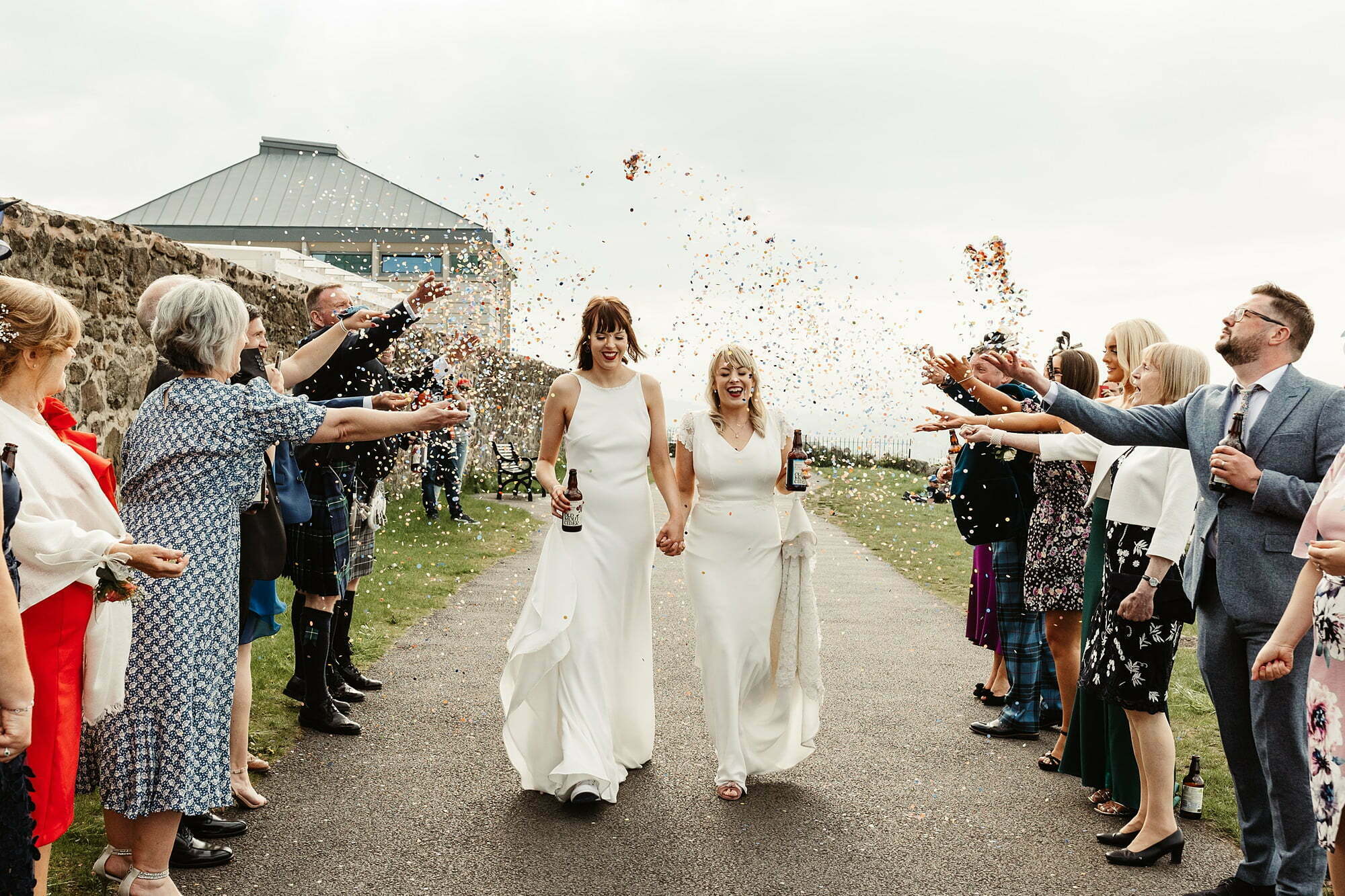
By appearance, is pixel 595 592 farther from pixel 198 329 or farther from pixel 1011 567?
pixel 1011 567

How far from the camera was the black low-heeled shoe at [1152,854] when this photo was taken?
14.3 ft

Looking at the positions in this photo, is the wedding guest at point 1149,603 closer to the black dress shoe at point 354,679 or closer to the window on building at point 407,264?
the black dress shoe at point 354,679

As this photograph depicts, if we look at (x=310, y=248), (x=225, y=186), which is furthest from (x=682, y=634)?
(x=225, y=186)

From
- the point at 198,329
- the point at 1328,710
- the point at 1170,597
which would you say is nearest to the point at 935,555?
the point at 1170,597

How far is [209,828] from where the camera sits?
4.36 metres

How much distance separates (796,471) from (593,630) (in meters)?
1.51

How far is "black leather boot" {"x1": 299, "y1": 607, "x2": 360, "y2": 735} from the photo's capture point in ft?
19.3

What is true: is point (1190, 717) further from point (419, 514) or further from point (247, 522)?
point (419, 514)

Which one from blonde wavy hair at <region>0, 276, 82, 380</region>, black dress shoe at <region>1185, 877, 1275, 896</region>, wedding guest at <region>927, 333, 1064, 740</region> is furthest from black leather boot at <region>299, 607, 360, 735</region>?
black dress shoe at <region>1185, 877, 1275, 896</region>

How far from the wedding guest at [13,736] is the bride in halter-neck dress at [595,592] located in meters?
2.53

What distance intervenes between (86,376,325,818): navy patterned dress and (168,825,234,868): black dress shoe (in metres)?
0.50

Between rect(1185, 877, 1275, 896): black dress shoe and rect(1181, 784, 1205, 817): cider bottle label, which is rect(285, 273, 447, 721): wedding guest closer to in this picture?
rect(1185, 877, 1275, 896): black dress shoe

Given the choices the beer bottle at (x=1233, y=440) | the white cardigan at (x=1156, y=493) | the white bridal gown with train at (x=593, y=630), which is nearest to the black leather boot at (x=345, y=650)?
the white bridal gown with train at (x=593, y=630)

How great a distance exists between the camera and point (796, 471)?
573cm
